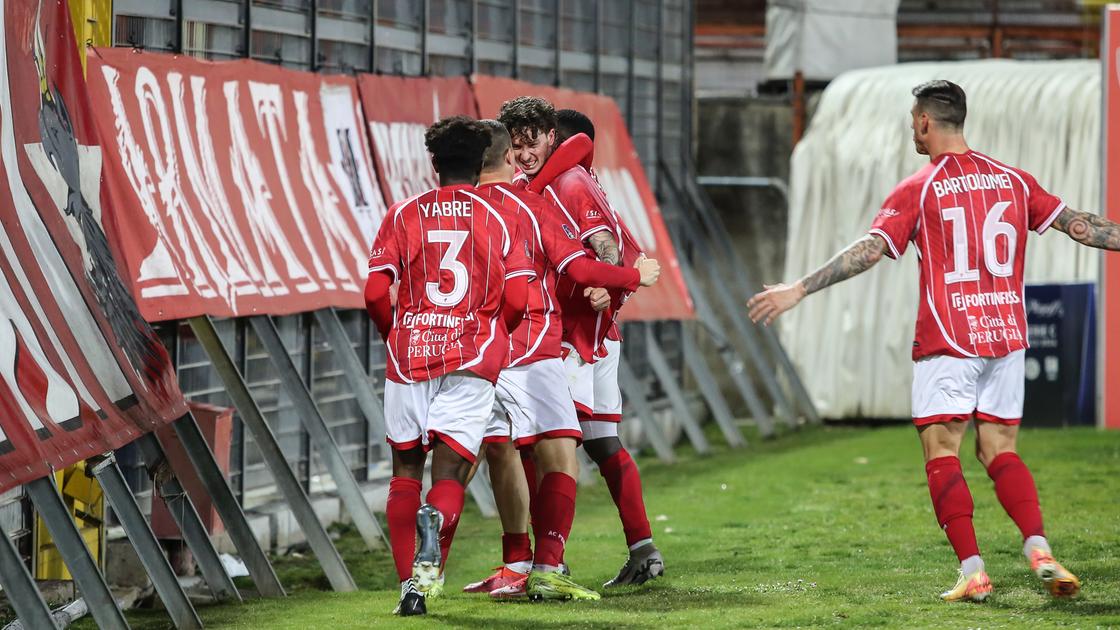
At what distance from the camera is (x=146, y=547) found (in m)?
6.43

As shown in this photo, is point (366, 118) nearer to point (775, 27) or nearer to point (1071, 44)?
point (775, 27)

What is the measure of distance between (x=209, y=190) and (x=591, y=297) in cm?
264

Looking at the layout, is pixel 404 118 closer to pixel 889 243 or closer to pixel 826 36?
pixel 889 243

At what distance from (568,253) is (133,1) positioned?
3.16 meters

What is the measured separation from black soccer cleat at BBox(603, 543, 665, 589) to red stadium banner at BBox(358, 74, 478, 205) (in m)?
3.99

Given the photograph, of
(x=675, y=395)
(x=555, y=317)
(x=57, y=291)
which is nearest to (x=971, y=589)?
(x=555, y=317)

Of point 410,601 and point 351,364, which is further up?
point 351,364

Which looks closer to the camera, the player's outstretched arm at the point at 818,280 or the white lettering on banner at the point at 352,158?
the player's outstretched arm at the point at 818,280

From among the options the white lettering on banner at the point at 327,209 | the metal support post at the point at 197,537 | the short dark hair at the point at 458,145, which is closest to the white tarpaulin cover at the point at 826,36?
the white lettering on banner at the point at 327,209

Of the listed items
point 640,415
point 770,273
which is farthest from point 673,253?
point 770,273

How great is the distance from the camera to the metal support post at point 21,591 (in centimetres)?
517

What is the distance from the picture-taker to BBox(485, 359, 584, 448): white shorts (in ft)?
21.2

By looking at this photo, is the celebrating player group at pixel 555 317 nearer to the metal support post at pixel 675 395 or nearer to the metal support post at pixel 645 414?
the metal support post at pixel 645 414

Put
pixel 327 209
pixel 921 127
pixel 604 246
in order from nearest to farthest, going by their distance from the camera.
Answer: pixel 921 127 → pixel 604 246 → pixel 327 209
